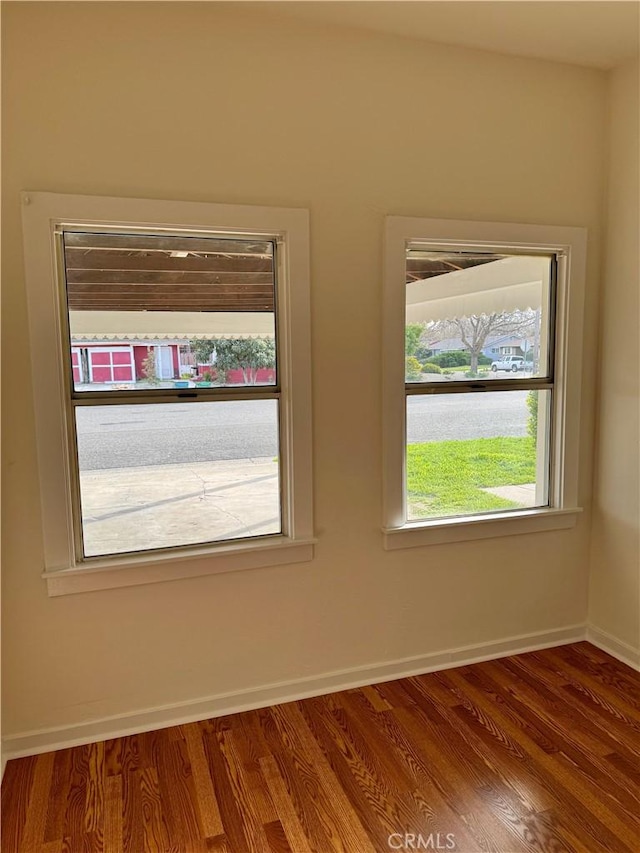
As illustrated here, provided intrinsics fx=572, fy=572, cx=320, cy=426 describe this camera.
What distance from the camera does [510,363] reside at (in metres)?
2.89

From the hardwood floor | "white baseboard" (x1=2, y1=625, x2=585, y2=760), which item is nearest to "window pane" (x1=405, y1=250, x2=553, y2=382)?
"white baseboard" (x1=2, y1=625, x2=585, y2=760)

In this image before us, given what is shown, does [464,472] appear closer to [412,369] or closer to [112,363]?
[412,369]

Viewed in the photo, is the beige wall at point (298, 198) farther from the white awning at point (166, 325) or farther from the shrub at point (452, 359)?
the shrub at point (452, 359)

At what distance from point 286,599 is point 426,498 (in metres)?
0.83

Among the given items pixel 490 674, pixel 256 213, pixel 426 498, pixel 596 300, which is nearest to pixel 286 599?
pixel 426 498

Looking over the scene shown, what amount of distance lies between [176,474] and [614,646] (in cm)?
241

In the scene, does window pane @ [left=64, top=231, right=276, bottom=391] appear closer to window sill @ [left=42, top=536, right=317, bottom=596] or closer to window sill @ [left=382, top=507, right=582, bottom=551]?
window sill @ [left=42, top=536, right=317, bottom=596]

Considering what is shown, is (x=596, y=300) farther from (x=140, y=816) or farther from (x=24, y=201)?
(x=140, y=816)

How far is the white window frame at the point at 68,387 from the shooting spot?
82.9 inches

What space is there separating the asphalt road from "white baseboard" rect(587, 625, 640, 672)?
1354mm

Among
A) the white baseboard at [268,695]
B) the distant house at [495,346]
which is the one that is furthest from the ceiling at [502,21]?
the white baseboard at [268,695]

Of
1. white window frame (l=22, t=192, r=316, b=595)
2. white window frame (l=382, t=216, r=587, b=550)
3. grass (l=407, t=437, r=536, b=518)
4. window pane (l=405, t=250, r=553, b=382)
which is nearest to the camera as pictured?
white window frame (l=22, t=192, r=316, b=595)

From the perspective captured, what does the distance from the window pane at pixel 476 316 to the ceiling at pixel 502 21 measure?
2.91ft

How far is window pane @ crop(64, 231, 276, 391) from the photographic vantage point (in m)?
2.24
